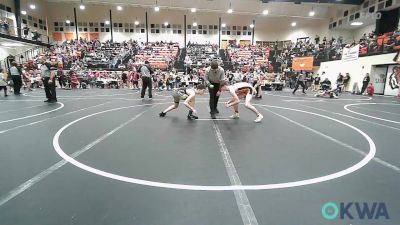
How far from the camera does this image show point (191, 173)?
9.97 feet

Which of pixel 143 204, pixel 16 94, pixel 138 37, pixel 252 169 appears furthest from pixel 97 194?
pixel 138 37

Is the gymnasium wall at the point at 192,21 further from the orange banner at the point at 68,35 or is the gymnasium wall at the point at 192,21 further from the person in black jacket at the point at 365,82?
the person in black jacket at the point at 365,82

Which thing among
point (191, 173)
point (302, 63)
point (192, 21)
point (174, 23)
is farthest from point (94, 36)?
point (191, 173)

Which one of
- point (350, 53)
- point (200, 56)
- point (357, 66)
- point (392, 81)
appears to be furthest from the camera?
point (200, 56)

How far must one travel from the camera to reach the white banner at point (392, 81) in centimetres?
1631

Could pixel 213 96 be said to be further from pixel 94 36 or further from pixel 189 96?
pixel 94 36

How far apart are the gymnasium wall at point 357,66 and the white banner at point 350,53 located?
0.49 metres

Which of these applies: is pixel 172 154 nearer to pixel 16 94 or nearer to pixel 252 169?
pixel 252 169

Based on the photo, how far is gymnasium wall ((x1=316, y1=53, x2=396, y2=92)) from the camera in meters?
16.8

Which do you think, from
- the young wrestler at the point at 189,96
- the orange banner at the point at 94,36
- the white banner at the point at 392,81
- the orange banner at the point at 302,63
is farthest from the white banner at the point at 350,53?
the orange banner at the point at 94,36

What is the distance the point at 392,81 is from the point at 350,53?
149 inches

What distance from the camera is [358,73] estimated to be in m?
19.1

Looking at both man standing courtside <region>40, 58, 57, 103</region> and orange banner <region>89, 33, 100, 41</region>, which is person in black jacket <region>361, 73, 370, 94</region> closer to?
man standing courtside <region>40, 58, 57, 103</region>

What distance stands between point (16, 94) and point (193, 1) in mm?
23344
